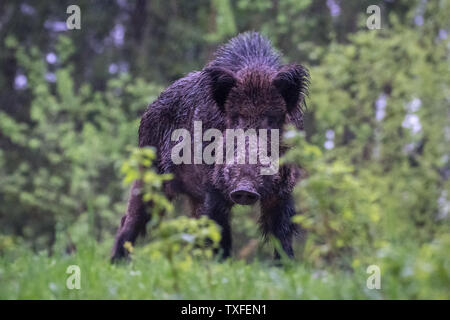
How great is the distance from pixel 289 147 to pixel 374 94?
1084 centimetres

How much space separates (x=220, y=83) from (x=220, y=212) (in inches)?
42.5

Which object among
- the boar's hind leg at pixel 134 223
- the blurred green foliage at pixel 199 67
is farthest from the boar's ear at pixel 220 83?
the blurred green foliage at pixel 199 67

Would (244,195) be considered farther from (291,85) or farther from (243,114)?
(291,85)

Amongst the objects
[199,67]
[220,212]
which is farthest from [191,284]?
[199,67]

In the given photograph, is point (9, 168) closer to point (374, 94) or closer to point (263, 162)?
point (374, 94)

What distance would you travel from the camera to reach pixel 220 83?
5.34 meters

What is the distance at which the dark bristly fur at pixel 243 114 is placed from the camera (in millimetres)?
5145

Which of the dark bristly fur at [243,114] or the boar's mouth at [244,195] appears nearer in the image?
the boar's mouth at [244,195]

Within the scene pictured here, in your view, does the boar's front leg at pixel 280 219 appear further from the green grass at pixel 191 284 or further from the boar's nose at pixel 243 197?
the green grass at pixel 191 284

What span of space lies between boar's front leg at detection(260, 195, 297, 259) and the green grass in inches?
56.7

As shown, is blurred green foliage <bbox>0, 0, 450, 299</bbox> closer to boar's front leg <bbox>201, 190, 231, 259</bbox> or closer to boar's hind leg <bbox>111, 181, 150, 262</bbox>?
boar's hind leg <bbox>111, 181, 150, 262</bbox>

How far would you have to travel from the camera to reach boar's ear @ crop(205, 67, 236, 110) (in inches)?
210
